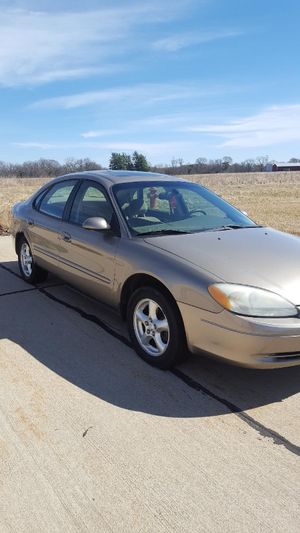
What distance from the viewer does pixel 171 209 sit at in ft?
13.7

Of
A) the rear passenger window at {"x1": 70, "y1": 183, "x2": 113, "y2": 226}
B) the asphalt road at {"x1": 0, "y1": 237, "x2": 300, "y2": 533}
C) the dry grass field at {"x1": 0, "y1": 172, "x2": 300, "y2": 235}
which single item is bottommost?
the asphalt road at {"x1": 0, "y1": 237, "x2": 300, "y2": 533}

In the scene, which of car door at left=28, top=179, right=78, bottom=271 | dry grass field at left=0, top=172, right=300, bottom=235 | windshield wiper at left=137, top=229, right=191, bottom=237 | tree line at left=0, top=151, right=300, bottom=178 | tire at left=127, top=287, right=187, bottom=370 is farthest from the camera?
tree line at left=0, top=151, right=300, bottom=178

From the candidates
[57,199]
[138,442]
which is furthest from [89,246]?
[138,442]

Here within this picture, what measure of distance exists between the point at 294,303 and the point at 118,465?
146 centimetres

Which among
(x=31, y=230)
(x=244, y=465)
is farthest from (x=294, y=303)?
(x=31, y=230)

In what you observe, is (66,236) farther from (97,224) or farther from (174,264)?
(174,264)

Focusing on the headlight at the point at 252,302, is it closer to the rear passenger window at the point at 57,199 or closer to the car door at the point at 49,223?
the car door at the point at 49,223

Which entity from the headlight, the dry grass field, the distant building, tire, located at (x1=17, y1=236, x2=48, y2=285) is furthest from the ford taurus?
the distant building

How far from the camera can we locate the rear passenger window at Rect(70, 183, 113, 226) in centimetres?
409

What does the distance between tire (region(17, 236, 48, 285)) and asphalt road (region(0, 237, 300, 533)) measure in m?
1.70

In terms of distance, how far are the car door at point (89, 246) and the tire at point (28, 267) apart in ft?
3.06

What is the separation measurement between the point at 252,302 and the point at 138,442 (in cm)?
110

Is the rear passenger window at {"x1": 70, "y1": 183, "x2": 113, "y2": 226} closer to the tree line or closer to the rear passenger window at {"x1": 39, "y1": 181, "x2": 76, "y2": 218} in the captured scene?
the rear passenger window at {"x1": 39, "y1": 181, "x2": 76, "y2": 218}

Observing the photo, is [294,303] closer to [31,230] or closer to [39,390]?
[39,390]
